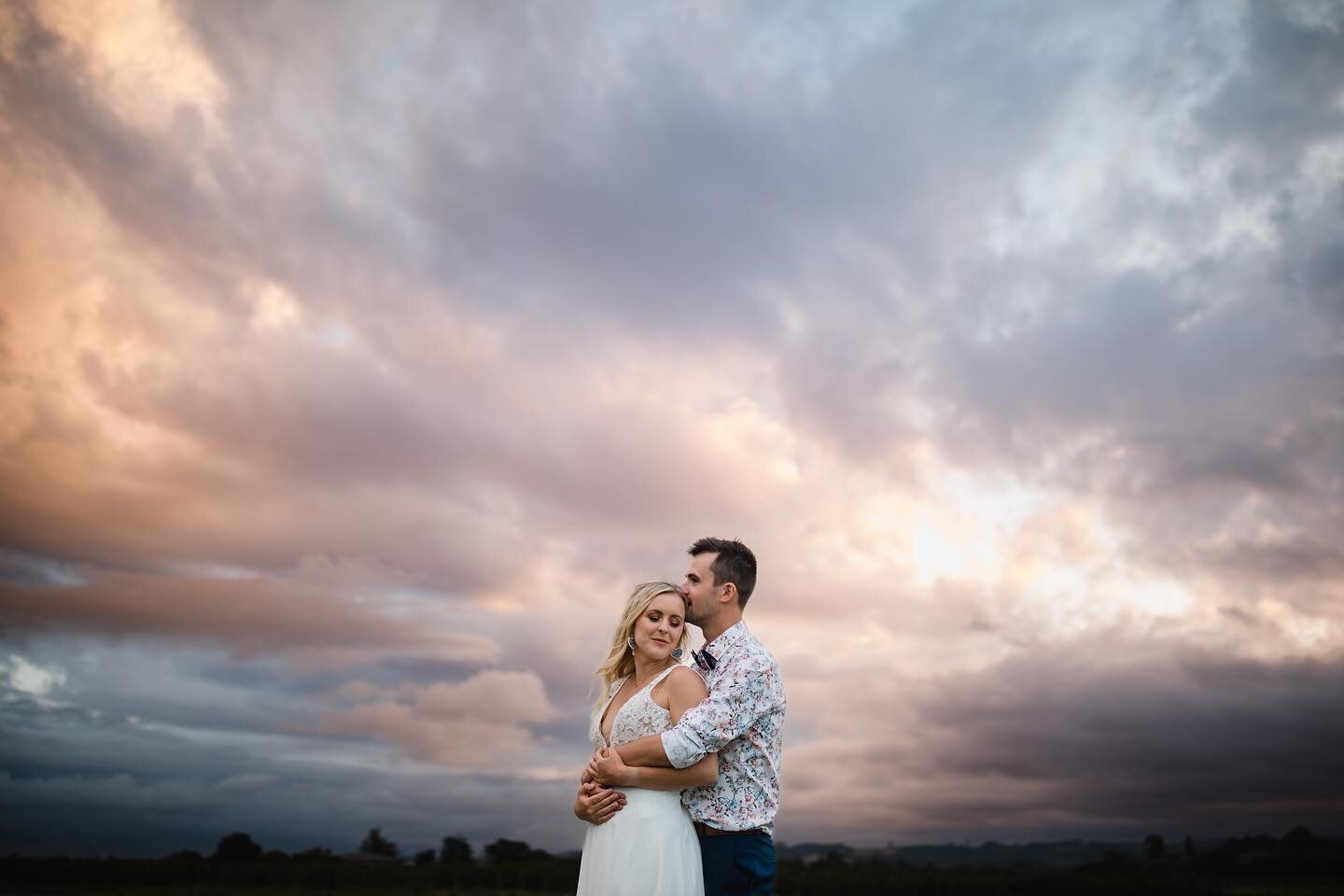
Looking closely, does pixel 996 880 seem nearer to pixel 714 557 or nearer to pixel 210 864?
pixel 210 864

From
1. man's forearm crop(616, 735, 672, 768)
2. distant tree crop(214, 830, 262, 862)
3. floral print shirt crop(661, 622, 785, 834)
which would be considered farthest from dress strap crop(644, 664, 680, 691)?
distant tree crop(214, 830, 262, 862)

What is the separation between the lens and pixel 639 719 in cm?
733

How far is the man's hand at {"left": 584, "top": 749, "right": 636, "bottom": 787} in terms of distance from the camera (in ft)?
23.1

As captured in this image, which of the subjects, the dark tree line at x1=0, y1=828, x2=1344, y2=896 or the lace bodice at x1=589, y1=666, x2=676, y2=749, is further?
the dark tree line at x1=0, y1=828, x2=1344, y2=896

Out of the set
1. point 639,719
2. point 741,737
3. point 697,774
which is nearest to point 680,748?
point 697,774

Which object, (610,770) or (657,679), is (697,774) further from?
(657,679)

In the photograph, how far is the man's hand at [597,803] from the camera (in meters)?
7.21

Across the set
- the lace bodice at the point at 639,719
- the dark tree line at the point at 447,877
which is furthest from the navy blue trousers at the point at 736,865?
the dark tree line at the point at 447,877

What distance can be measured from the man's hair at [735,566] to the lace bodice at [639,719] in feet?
2.64

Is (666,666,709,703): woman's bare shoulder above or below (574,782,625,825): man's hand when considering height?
above

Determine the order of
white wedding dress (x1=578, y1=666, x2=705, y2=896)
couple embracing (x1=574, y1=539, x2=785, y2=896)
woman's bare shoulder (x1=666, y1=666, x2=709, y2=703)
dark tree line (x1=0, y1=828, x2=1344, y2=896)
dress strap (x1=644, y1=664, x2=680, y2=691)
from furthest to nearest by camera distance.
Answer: dark tree line (x1=0, y1=828, x2=1344, y2=896) → dress strap (x1=644, y1=664, x2=680, y2=691) → woman's bare shoulder (x1=666, y1=666, x2=709, y2=703) → white wedding dress (x1=578, y1=666, x2=705, y2=896) → couple embracing (x1=574, y1=539, x2=785, y2=896)

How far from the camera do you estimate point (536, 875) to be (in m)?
140

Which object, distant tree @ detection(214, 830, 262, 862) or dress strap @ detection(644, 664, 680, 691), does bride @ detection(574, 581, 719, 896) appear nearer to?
dress strap @ detection(644, 664, 680, 691)

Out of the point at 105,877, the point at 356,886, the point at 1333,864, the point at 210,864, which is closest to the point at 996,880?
the point at 1333,864
